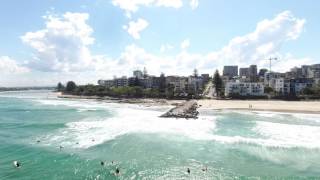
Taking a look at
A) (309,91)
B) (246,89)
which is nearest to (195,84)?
(246,89)

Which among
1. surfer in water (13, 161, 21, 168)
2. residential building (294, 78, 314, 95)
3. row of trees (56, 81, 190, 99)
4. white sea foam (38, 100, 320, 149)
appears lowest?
surfer in water (13, 161, 21, 168)

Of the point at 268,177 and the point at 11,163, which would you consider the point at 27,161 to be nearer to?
the point at 11,163

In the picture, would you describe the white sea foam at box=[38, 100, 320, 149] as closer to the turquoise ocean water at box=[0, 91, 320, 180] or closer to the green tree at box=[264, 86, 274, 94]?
the turquoise ocean water at box=[0, 91, 320, 180]

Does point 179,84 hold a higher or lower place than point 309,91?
higher

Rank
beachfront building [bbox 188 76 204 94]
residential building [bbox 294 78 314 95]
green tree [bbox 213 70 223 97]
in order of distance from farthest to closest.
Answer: beachfront building [bbox 188 76 204 94] < green tree [bbox 213 70 223 97] < residential building [bbox 294 78 314 95]

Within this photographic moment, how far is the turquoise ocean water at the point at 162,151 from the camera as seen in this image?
30672mm

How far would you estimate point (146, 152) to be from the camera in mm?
38312

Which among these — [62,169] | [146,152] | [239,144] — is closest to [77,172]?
[62,169]

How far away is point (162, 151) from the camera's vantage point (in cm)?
3869

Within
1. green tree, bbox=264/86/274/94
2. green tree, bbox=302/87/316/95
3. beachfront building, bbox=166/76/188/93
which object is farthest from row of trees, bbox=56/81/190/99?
green tree, bbox=302/87/316/95

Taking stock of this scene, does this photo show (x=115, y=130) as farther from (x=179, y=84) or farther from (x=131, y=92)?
(x=179, y=84)

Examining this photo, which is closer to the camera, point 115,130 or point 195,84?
point 115,130

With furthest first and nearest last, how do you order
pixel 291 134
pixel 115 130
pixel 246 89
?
1. pixel 246 89
2. pixel 115 130
3. pixel 291 134

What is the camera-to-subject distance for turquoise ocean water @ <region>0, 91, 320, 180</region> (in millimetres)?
30672
